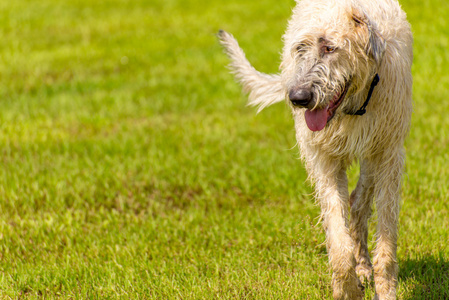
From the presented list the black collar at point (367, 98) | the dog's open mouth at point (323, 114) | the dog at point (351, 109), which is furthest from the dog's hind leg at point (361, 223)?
the dog's open mouth at point (323, 114)

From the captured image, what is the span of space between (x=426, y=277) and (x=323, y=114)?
1.56m

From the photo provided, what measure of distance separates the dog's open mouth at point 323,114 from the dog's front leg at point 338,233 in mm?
629

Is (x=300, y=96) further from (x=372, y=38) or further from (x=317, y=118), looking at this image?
(x=372, y=38)

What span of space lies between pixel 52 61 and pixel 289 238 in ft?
24.4

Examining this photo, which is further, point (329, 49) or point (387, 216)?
point (387, 216)

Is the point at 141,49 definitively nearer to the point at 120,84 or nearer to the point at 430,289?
the point at 120,84

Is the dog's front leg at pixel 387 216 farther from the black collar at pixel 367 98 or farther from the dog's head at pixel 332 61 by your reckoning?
the dog's head at pixel 332 61

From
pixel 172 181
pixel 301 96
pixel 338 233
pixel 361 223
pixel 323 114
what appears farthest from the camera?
pixel 172 181

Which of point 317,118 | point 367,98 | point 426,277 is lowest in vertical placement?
point 426,277

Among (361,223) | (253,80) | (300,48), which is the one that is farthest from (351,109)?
(253,80)

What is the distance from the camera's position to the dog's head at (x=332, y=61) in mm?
3422

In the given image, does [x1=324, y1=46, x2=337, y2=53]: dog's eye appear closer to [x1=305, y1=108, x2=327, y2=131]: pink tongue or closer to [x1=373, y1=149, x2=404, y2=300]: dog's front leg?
[x1=305, y1=108, x2=327, y2=131]: pink tongue

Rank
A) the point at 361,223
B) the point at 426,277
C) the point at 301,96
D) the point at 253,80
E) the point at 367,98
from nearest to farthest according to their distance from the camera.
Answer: the point at 301,96 → the point at 367,98 → the point at 426,277 → the point at 361,223 → the point at 253,80

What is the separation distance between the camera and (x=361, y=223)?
448cm
